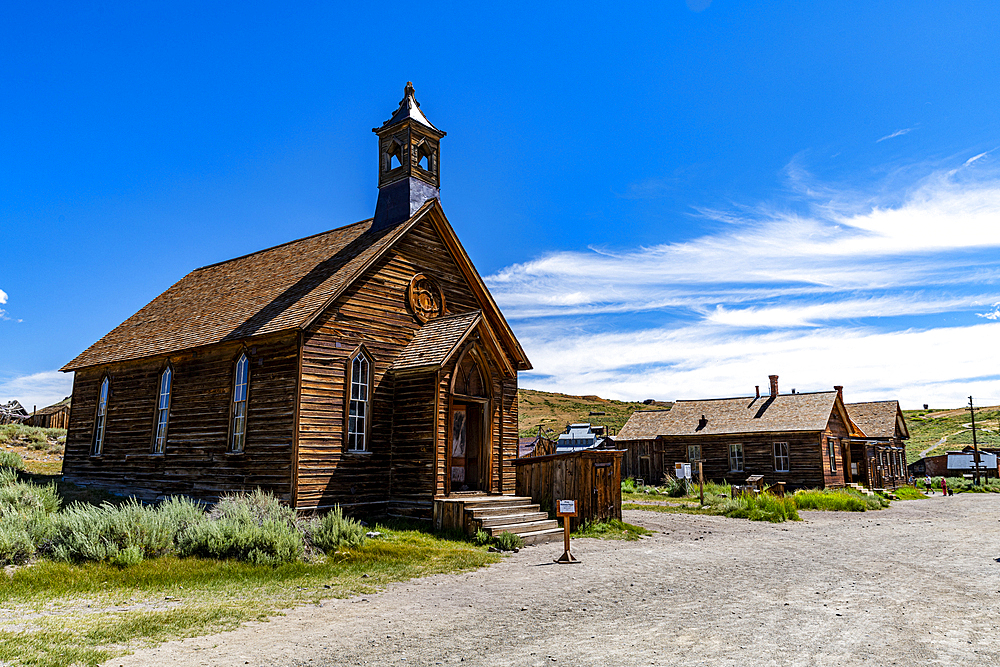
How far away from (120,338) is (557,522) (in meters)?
15.4

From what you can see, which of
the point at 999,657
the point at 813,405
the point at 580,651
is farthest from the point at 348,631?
the point at 813,405

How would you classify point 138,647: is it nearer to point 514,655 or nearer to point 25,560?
point 514,655

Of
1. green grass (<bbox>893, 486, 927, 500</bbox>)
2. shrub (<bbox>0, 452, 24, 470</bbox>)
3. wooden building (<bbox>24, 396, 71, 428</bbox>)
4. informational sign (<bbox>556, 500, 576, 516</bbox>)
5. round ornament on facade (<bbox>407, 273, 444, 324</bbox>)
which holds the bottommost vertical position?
green grass (<bbox>893, 486, 927, 500</bbox>)

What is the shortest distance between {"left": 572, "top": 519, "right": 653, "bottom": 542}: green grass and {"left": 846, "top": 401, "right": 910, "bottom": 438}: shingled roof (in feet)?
100

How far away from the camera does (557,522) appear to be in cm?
1600

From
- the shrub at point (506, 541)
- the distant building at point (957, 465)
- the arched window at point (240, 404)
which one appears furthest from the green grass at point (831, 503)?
the distant building at point (957, 465)

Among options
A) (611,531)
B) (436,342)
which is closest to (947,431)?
(611,531)

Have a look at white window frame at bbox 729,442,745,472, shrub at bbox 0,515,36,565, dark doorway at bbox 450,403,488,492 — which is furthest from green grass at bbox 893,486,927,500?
shrub at bbox 0,515,36,565

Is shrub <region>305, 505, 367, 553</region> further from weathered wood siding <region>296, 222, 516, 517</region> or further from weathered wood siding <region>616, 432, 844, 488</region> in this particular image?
weathered wood siding <region>616, 432, 844, 488</region>

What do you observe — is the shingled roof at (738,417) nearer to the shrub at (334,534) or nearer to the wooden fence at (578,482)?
the wooden fence at (578,482)

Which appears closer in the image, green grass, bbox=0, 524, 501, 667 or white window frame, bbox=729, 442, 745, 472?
green grass, bbox=0, 524, 501, 667

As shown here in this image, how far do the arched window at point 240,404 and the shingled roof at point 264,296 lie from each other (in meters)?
0.74

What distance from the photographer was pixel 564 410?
99.4 meters

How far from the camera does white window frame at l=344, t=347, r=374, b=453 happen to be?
15.7 m
